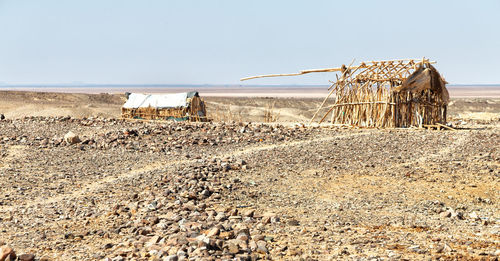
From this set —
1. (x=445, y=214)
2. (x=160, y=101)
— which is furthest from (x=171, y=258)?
(x=160, y=101)

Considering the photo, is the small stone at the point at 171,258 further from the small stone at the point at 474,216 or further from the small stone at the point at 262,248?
the small stone at the point at 474,216

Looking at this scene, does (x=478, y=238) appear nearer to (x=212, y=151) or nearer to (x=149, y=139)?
(x=212, y=151)

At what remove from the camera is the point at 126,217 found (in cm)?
725

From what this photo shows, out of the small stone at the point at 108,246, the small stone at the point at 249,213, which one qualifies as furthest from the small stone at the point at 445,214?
the small stone at the point at 108,246

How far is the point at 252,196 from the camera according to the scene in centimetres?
839

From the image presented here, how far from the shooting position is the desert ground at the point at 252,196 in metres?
5.83

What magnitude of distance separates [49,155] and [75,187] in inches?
148

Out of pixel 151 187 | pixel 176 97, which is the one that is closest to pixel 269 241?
pixel 151 187

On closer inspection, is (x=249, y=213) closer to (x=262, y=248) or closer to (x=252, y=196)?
(x=252, y=196)

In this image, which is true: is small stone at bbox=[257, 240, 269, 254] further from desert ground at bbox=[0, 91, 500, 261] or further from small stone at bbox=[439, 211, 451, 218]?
small stone at bbox=[439, 211, 451, 218]

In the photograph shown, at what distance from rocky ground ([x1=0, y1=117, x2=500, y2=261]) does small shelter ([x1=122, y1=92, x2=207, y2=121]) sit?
7.18 meters

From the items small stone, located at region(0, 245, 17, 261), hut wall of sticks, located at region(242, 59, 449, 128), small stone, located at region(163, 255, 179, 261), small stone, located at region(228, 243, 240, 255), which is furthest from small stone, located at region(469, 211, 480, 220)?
hut wall of sticks, located at region(242, 59, 449, 128)

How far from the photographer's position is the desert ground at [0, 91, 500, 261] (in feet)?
19.1

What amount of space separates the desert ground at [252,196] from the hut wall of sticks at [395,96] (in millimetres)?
1471
